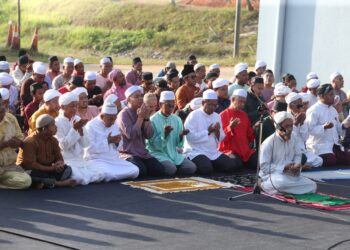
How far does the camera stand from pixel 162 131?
9.60 m

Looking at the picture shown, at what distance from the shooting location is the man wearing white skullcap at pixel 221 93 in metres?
10.6

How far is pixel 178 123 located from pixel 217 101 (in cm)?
96

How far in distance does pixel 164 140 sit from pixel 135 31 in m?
23.1

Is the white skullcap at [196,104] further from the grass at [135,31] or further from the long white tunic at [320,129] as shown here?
the grass at [135,31]

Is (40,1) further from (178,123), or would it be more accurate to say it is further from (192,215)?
(192,215)

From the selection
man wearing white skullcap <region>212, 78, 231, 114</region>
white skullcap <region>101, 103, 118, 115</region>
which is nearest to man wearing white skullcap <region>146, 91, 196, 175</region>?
white skullcap <region>101, 103, 118, 115</region>

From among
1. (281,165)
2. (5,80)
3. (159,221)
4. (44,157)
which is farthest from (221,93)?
(159,221)

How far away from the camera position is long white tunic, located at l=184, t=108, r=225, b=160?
9867mm

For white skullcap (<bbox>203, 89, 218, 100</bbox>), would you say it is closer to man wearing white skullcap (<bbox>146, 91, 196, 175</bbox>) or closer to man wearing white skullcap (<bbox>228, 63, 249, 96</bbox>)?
man wearing white skullcap (<bbox>146, 91, 196, 175</bbox>)

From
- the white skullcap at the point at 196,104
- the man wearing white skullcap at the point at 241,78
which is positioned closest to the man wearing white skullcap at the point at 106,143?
the white skullcap at the point at 196,104

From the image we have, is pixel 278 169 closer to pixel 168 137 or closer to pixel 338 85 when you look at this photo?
pixel 168 137

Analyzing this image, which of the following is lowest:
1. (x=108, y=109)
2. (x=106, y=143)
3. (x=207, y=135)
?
(x=106, y=143)

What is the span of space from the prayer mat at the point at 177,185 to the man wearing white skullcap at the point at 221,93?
1830 millimetres

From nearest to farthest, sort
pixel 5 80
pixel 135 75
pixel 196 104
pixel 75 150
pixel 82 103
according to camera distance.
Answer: pixel 75 150, pixel 82 103, pixel 196 104, pixel 5 80, pixel 135 75
